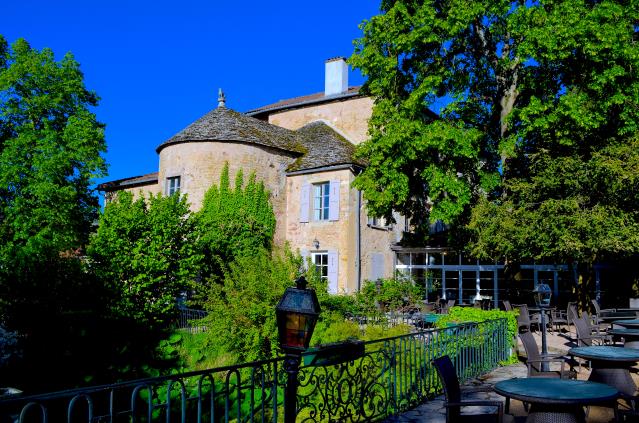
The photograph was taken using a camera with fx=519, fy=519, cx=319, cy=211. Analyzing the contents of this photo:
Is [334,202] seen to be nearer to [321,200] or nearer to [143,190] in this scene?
[321,200]

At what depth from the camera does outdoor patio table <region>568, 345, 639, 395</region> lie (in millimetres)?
6015

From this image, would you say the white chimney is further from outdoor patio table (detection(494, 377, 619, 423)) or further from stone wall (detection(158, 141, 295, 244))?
outdoor patio table (detection(494, 377, 619, 423))

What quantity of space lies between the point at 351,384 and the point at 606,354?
3.07 metres

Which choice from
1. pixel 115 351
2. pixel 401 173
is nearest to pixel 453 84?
pixel 401 173

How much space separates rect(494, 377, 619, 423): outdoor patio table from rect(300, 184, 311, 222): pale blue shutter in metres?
18.5

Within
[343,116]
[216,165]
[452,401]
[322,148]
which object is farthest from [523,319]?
[343,116]

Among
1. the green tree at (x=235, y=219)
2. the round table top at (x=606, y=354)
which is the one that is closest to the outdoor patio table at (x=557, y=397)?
the round table top at (x=606, y=354)

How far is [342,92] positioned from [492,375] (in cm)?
2025

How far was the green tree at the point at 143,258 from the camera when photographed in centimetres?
1488

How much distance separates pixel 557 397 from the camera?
4082mm

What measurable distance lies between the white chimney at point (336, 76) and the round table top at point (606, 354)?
22.1 meters

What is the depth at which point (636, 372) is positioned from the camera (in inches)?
353

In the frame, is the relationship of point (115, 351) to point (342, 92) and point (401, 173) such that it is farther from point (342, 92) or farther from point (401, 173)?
point (342, 92)

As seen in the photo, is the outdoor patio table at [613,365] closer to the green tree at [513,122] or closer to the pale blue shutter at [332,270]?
the green tree at [513,122]
